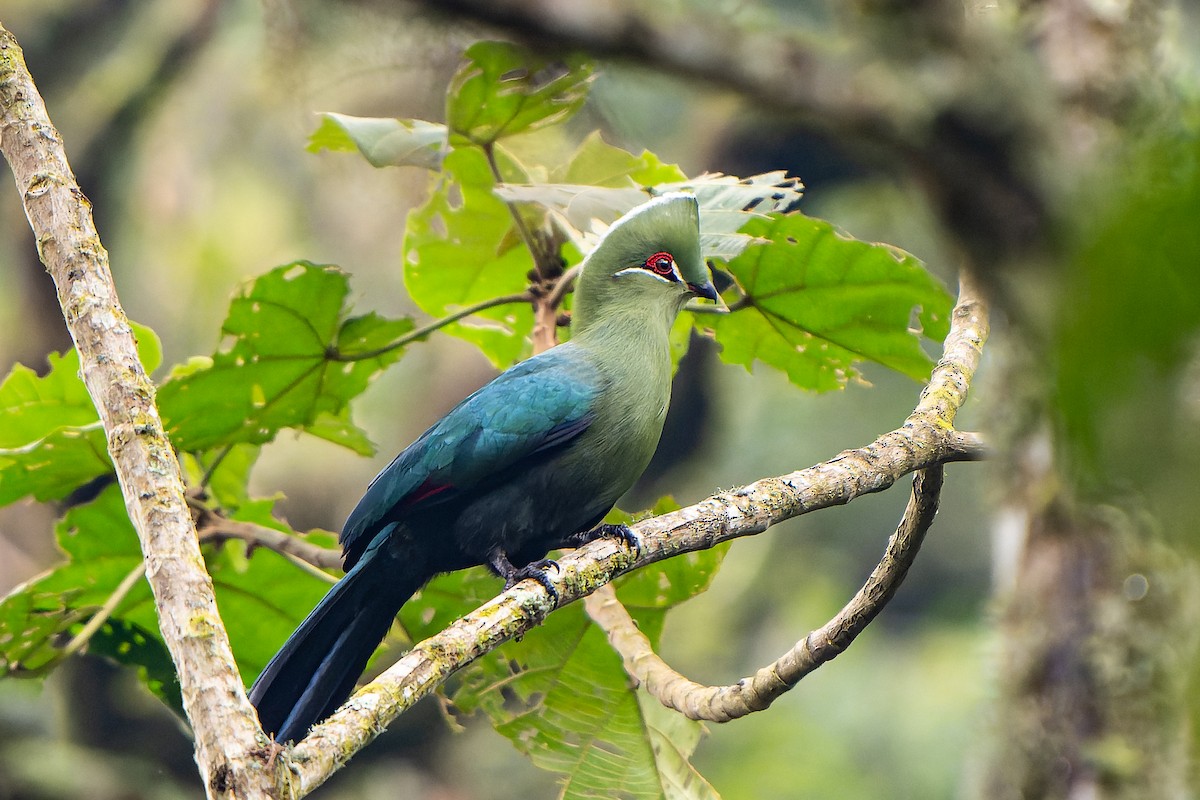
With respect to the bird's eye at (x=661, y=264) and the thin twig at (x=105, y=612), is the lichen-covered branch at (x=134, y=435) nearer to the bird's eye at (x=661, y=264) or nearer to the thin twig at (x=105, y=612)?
the thin twig at (x=105, y=612)

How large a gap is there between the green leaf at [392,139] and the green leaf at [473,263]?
0.99ft

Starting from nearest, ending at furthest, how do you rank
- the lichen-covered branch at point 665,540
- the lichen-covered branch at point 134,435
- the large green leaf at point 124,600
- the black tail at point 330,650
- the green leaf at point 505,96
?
the lichen-covered branch at point 134,435
the lichen-covered branch at point 665,540
the black tail at point 330,650
the green leaf at point 505,96
the large green leaf at point 124,600

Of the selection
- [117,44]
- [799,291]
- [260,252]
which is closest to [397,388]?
[260,252]

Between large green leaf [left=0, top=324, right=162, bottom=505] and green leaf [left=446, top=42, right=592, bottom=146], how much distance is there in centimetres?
102

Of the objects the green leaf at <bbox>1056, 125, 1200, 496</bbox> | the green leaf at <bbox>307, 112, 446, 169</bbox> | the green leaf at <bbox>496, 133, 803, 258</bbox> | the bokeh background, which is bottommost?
the bokeh background

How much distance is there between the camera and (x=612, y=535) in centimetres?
253

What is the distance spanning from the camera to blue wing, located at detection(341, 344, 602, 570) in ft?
8.79

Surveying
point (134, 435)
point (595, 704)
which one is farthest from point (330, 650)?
point (134, 435)

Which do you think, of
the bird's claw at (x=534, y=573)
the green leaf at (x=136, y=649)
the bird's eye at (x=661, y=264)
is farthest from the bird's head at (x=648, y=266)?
the green leaf at (x=136, y=649)

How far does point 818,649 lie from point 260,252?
1248 cm

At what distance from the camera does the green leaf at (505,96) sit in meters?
2.63

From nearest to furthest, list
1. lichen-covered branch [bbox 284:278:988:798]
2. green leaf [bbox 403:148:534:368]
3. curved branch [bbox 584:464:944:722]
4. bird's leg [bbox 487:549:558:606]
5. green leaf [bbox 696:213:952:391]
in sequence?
lichen-covered branch [bbox 284:278:988:798]
bird's leg [bbox 487:549:558:606]
curved branch [bbox 584:464:944:722]
green leaf [bbox 696:213:952:391]
green leaf [bbox 403:148:534:368]

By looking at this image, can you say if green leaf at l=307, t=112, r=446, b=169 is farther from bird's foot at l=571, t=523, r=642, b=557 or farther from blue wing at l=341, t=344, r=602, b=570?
bird's foot at l=571, t=523, r=642, b=557

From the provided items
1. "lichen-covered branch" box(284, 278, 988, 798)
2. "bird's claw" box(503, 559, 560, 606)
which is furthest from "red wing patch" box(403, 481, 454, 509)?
"lichen-covered branch" box(284, 278, 988, 798)
